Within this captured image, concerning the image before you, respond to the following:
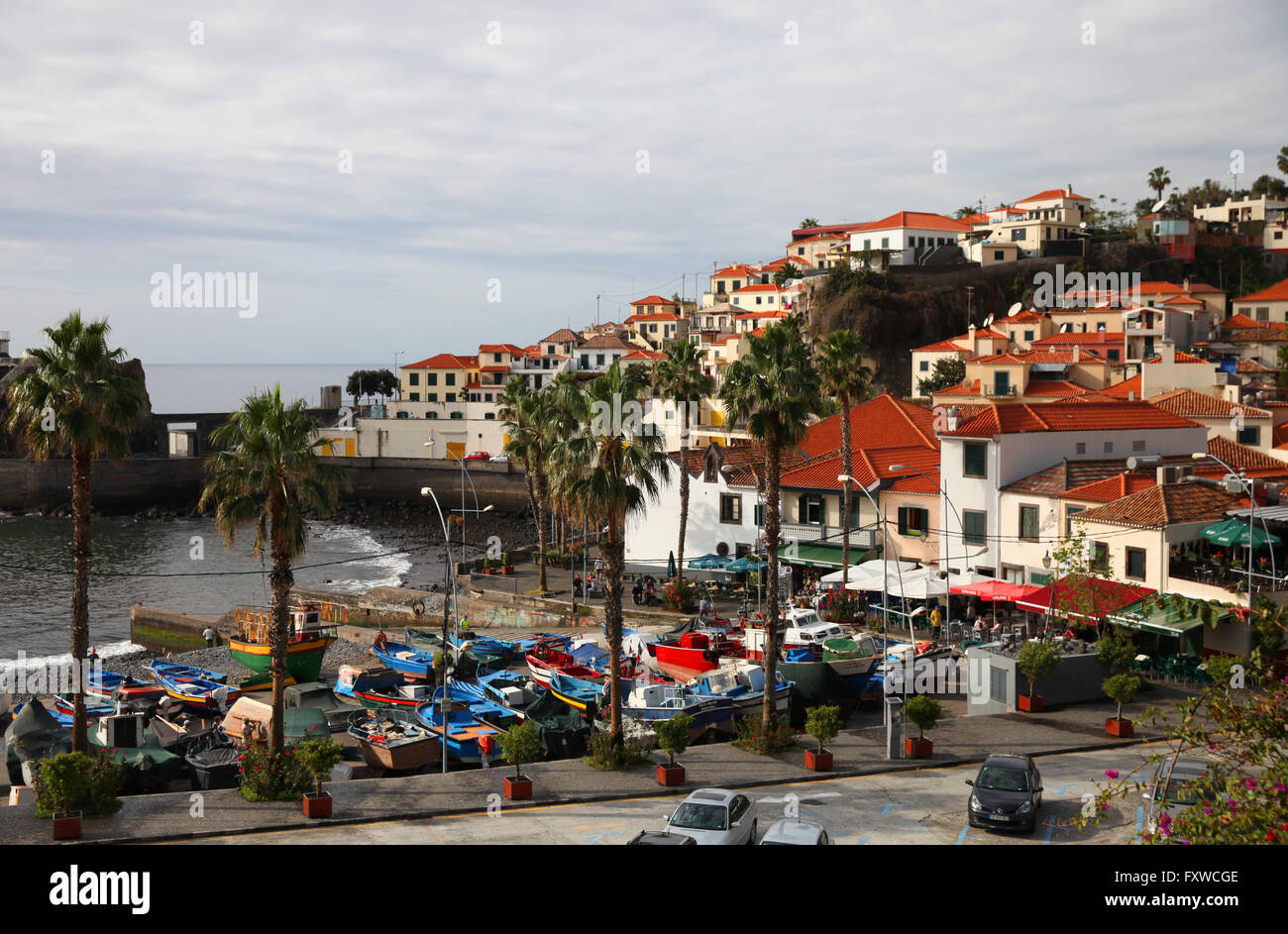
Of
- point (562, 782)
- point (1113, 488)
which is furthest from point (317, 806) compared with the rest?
point (1113, 488)

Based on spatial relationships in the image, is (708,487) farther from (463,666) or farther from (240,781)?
(240,781)

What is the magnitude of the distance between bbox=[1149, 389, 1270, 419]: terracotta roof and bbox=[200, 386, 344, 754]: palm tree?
53666mm

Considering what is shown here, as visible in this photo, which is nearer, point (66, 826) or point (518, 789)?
point (66, 826)

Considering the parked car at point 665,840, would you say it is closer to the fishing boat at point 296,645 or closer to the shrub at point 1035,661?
the shrub at point 1035,661

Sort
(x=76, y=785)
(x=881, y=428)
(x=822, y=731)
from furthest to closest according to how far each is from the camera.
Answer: (x=881, y=428), (x=822, y=731), (x=76, y=785)

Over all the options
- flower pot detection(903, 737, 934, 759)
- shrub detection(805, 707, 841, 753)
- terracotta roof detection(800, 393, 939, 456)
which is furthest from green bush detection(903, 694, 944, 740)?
terracotta roof detection(800, 393, 939, 456)

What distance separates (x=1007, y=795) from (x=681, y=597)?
97.1 feet

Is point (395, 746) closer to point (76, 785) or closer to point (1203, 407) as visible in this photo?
point (76, 785)

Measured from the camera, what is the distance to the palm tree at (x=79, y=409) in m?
28.0

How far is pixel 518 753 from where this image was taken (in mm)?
26438

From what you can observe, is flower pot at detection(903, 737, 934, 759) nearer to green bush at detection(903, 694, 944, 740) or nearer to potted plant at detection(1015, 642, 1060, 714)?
green bush at detection(903, 694, 944, 740)

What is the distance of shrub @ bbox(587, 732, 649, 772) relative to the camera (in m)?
28.9

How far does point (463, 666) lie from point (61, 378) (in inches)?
803

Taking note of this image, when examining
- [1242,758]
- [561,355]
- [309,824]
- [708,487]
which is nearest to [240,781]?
[309,824]
